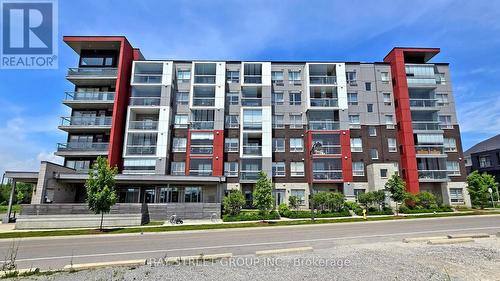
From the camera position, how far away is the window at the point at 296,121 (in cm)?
4075

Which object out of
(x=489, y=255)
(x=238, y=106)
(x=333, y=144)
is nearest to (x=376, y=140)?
(x=333, y=144)

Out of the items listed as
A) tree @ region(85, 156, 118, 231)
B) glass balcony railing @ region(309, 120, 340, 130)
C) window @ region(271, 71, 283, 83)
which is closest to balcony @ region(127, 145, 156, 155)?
tree @ region(85, 156, 118, 231)

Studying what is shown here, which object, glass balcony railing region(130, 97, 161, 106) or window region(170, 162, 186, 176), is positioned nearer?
window region(170, 162, 186, 176)

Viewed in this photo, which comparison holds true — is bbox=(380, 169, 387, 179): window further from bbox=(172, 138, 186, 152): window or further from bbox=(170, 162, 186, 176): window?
bbox=(172, 138, 186, 152): window

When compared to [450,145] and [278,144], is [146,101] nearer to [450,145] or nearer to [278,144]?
[278,144]

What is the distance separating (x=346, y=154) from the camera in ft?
126

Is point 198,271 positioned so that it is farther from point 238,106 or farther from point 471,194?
point 471,194

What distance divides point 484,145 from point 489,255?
64298mm

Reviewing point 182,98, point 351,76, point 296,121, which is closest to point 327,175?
point 296,121

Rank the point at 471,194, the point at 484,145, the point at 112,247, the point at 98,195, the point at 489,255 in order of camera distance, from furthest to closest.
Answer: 1. the point at 484,145
2. the point at 471,194
3. the point at 98,195
4. the point at 112,247
5. the point at 489,255

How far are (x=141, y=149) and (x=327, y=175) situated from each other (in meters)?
26.6

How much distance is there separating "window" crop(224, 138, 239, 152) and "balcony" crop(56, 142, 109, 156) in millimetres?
16320

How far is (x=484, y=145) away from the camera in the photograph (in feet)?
193

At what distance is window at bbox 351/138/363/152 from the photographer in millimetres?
39625
